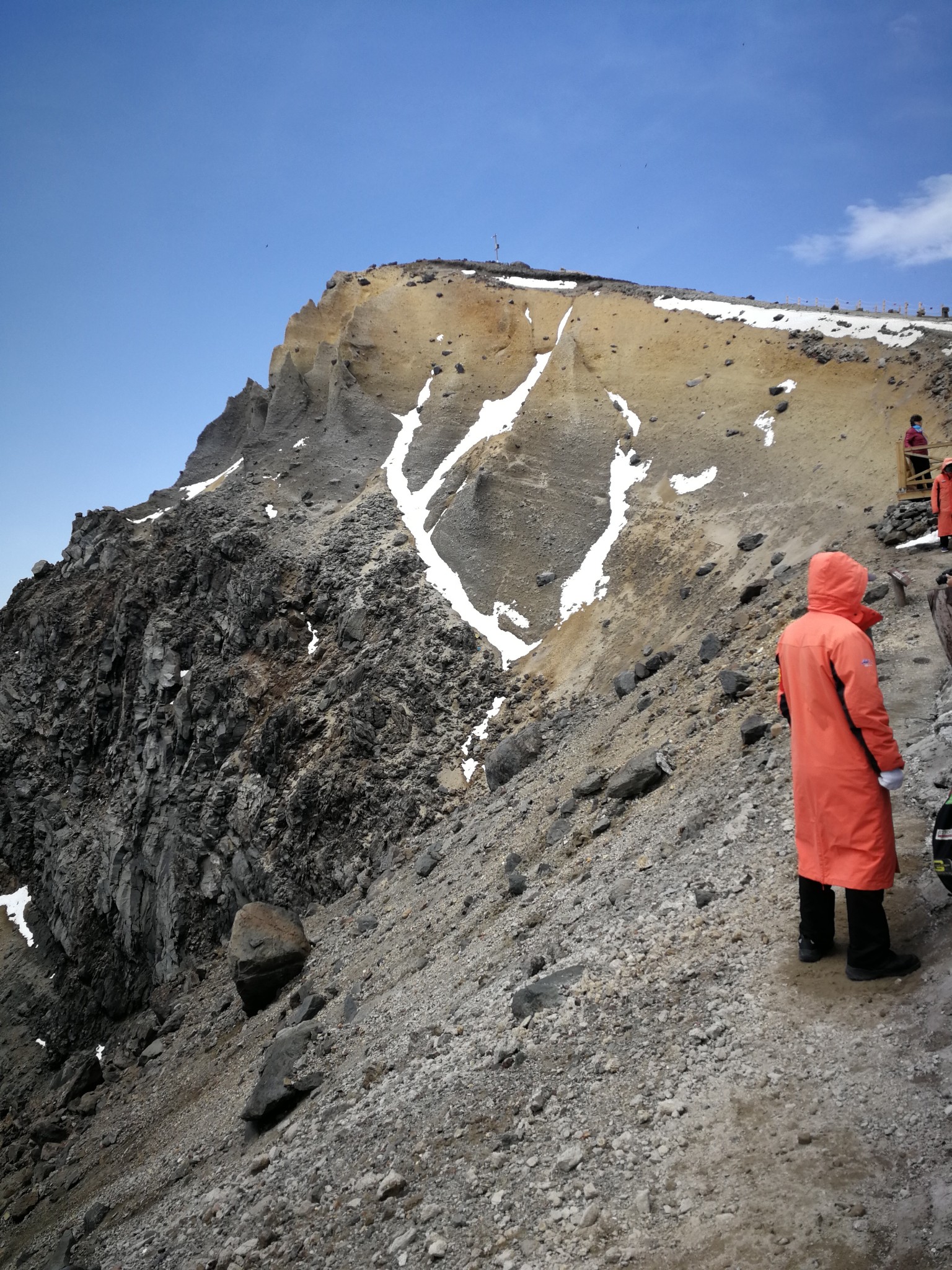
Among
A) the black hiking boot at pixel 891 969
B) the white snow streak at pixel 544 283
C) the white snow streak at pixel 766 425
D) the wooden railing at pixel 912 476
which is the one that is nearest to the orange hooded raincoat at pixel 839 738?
the black hiking boot at pixel 891 969

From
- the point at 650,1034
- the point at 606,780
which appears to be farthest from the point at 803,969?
the point at 606,780

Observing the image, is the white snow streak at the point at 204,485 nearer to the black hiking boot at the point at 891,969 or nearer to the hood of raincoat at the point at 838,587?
the hood of raincoat at the point at 838,587

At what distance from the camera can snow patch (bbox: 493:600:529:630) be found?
83.6 ft

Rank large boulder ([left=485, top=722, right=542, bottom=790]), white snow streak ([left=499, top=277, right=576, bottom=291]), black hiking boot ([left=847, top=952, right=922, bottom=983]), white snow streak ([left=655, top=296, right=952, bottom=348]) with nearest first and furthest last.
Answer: black hiking boot ([left=847, top=952, right=922, bottom=983]) < large boulder ([left=485, top=722, right=542, bottom=790]) < white snow streak ([left=655, top=296, right=952, bottom=348]) < white snow streak ([left=499, top=277, right=576, bottom=291])

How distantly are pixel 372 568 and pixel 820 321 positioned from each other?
1689 cm

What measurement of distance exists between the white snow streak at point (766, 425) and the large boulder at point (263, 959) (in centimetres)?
1890

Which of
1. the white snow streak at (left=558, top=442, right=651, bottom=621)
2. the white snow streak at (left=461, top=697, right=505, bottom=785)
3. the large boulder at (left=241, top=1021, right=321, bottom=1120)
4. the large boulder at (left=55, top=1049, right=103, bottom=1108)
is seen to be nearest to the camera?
the large boulder at (left=241, top=1021, right=321, bottom=1120)

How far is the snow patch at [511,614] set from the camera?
25.5 metres

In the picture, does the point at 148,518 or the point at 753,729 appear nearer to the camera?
the point at 753,729

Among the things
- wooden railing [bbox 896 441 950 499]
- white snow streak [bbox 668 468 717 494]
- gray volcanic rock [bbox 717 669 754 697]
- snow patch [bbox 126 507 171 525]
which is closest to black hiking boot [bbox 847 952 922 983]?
gray volcanic rock [bbox 717 669 754 697]

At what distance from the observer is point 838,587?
21.0ft

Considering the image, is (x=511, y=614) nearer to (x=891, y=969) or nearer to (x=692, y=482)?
(x=692, y=482)

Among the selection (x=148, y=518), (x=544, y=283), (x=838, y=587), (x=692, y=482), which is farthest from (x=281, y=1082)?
(x=544, y=283)

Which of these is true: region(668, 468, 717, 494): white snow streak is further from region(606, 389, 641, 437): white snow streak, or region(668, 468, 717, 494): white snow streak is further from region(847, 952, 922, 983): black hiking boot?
region(847, 952, 922, 983): black hiking boot
